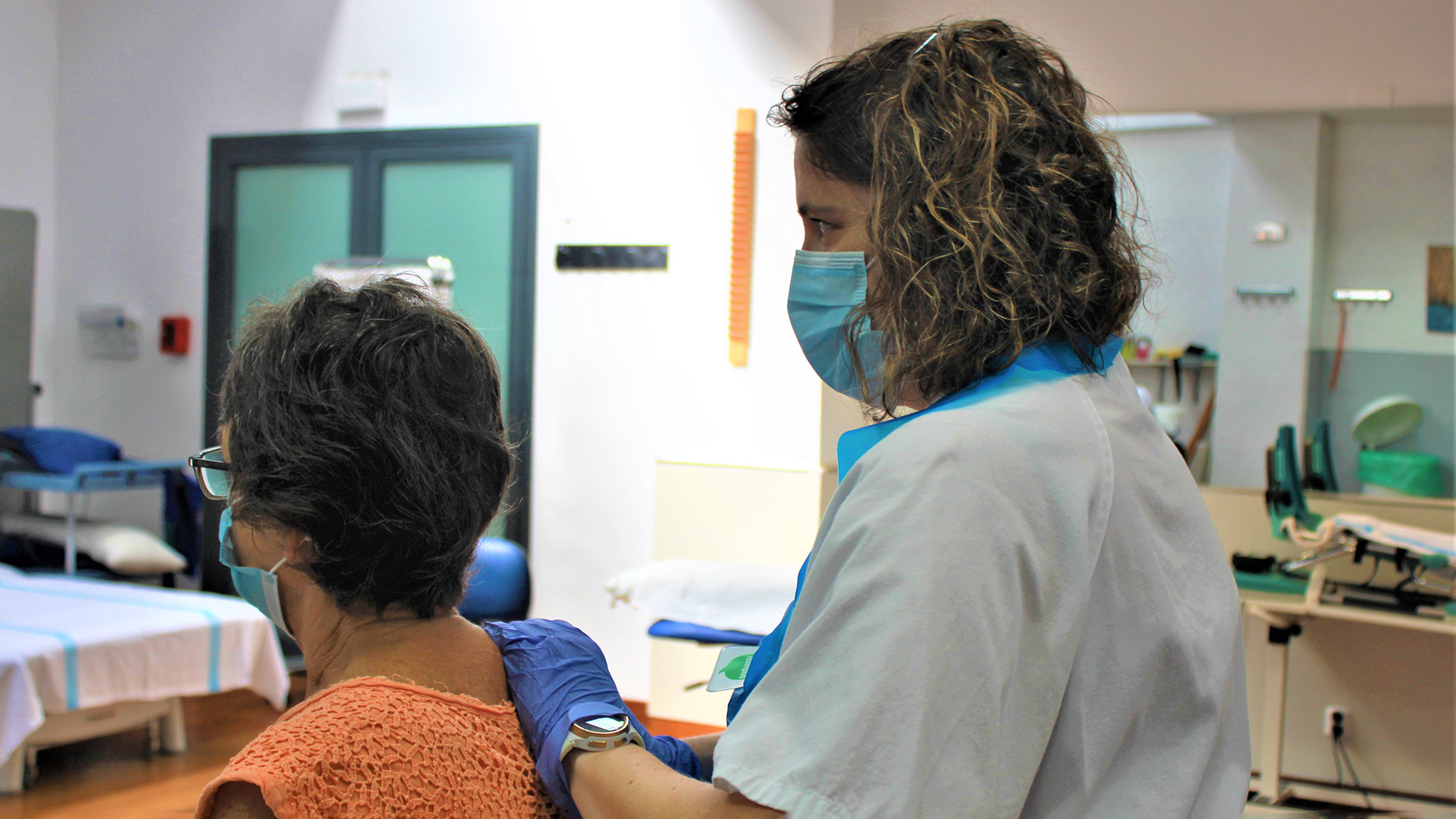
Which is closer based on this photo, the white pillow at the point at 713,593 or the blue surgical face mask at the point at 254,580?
the blue surgical face mask at the point at 254,580

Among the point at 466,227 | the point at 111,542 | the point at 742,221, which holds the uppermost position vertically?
the point at 466,227

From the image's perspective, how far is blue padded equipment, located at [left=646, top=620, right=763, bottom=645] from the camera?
2752mm

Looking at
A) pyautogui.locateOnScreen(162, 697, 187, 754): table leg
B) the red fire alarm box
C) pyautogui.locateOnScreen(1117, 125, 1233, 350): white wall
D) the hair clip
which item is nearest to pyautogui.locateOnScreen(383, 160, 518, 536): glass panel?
the red fire alarm box

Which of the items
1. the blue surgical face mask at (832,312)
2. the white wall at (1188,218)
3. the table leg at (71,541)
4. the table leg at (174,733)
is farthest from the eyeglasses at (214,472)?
the table leg at (71,541)

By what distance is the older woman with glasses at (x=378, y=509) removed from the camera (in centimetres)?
99

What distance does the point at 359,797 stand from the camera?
89 centimetres

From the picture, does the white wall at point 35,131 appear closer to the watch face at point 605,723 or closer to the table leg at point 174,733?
the table leg at point 174,733

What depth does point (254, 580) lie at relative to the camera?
1094 millimetres

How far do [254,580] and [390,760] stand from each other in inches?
11.4

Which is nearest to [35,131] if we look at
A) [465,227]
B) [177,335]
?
[177,335]

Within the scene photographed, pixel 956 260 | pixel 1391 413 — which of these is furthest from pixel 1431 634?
pixel 956 260

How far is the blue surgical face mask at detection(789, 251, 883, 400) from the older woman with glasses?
347 mm

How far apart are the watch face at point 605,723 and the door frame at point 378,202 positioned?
340 centimetres

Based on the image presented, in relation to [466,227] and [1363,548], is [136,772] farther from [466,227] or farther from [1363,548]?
[1363,548]
